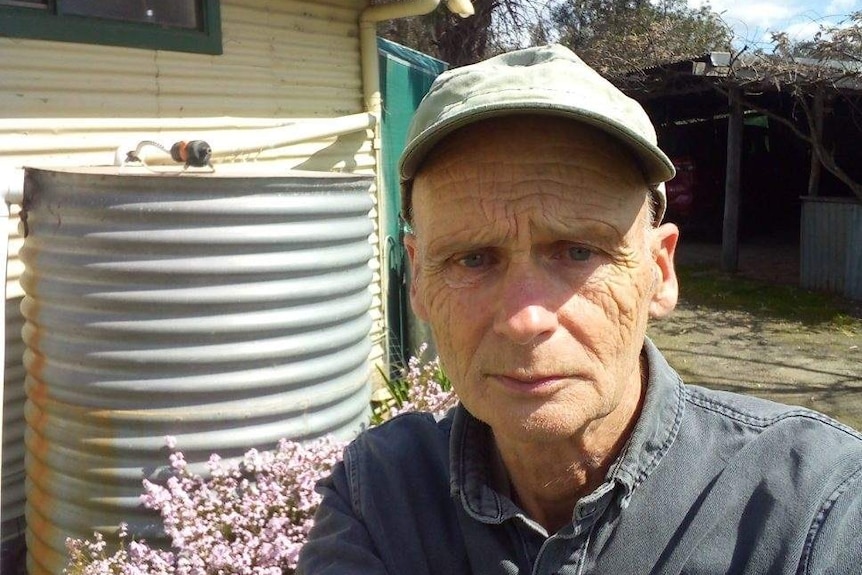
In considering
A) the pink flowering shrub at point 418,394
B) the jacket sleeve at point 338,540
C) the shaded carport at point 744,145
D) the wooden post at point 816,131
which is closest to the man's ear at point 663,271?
the jacket sleeve at point 338,540

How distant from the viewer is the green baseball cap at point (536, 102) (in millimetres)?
1223

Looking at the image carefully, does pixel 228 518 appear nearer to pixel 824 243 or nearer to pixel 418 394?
pixel 418 394

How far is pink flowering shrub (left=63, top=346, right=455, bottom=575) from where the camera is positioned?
9.17ft

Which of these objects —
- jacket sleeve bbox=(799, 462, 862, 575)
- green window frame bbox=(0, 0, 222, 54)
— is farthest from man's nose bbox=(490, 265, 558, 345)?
green window frame bbox=(0, 0, 222, 54)

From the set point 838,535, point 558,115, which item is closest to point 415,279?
point 558,115

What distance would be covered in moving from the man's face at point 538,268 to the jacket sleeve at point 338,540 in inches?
13.8

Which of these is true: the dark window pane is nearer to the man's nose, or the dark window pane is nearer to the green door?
the green door

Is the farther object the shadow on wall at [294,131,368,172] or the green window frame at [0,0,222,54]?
the shadow on wall at [294,131,368,172]

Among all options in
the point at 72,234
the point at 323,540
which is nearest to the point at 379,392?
the point at 72,234

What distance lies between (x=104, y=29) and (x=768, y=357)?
6499 mm

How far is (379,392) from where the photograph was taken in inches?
211

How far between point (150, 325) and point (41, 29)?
196 centimetres

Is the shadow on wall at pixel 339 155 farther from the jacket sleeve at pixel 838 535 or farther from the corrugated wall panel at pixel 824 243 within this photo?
the corrugated wall panel at pixel 824 243

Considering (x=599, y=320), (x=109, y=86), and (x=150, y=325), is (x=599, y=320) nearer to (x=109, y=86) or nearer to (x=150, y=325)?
(x=150, y=325)
